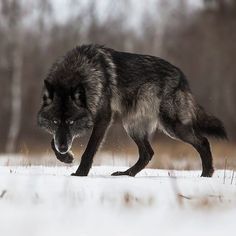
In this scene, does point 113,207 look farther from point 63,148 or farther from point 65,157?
point 65,157

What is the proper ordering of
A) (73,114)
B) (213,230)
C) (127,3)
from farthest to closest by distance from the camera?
(127,3) → (73,114) → (213,230)

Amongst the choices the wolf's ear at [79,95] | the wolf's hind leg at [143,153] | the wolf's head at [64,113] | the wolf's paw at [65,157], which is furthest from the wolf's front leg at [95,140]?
the wolf's hind leg at [143,153]

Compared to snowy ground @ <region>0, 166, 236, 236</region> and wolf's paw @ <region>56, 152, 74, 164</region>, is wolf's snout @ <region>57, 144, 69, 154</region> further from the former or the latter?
snowy ground @ <region>0, 166, 236, 236</region>

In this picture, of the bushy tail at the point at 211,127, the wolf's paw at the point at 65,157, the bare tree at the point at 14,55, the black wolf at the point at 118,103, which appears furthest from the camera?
the bare tree at the point at 14,55

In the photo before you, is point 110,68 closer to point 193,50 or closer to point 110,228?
point 110,228

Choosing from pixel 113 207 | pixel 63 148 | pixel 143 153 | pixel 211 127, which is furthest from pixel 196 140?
pixel 113 207

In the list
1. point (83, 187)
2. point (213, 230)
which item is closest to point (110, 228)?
point (213, 230)

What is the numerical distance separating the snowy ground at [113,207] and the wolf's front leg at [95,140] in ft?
3.85

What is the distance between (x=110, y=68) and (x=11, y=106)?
19.8 m

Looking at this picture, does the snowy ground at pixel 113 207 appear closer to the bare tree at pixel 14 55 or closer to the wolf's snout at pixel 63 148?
the wolf's snout at pixel 63 148

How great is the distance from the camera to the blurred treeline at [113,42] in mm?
24094

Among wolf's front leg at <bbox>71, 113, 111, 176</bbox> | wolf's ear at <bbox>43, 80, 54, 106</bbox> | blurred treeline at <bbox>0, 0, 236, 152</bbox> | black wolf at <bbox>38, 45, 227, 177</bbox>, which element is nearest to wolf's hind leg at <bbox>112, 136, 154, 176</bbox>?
black wolf at <bbox>38, 45, 227, 177</bbox>

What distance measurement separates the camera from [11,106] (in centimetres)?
2562

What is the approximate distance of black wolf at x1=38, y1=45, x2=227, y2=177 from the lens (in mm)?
6027
